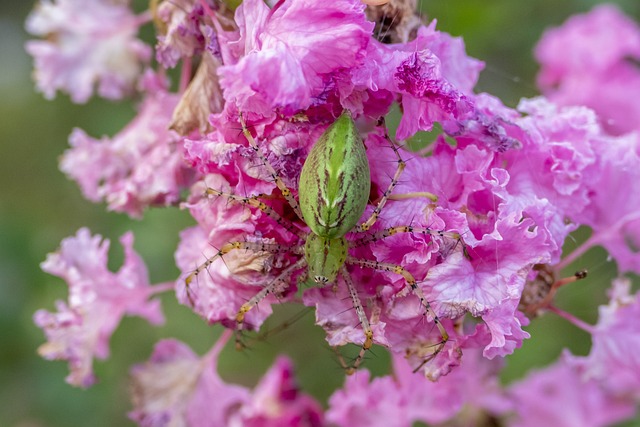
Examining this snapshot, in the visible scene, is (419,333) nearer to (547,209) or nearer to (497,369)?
(547,209)

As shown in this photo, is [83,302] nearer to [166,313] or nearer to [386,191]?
[386,191]

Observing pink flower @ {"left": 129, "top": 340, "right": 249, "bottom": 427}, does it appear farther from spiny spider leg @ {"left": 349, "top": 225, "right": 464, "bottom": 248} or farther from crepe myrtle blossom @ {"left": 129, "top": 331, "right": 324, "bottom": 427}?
spiny spider leg @ {"left": 349, "top": 225, "right": 464, "bottom": 248}

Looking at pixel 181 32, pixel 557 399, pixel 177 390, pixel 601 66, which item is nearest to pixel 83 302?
pixel 177 390

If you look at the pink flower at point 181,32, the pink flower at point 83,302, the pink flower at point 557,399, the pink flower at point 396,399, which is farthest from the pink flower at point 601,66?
the pink flower at point 83,302

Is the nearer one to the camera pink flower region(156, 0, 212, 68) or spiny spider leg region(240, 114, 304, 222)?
spiny spider leg region(240, 114, 304, 222)

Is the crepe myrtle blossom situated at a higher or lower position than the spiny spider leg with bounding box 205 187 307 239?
lower

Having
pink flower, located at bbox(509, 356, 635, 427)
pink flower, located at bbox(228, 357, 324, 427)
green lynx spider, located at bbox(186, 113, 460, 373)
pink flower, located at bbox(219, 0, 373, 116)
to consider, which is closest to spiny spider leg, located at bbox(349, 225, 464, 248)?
green lynx spider, located at bbox(186, 113, 460, 373)
